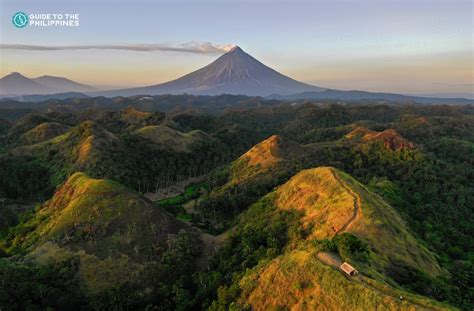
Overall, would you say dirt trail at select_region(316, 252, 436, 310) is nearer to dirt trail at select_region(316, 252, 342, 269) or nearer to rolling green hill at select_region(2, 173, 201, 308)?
dirt trail at select_region(316, 252, 342, 269)

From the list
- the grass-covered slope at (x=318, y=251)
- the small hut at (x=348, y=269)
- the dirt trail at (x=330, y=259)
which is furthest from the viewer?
the dirt trail at (x=330, y=259)

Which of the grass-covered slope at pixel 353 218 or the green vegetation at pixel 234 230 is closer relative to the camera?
the green vegetation at pixel 234 230

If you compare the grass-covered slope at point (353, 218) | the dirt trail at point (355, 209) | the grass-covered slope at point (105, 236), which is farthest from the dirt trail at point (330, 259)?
the grass-covered slope at point (105, 236)

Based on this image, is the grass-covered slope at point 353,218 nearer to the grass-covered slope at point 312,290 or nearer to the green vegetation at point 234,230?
the green vegetation at point 234,230

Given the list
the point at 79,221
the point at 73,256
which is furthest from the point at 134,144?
the point at 73,256

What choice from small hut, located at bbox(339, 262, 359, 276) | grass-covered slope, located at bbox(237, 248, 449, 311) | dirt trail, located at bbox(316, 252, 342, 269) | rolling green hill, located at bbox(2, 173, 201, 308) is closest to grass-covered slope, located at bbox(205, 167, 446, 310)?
grass-covered slope, located at bbox(237, 248, 449, 311)

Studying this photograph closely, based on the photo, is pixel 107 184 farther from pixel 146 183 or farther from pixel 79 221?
pixel 146 183
